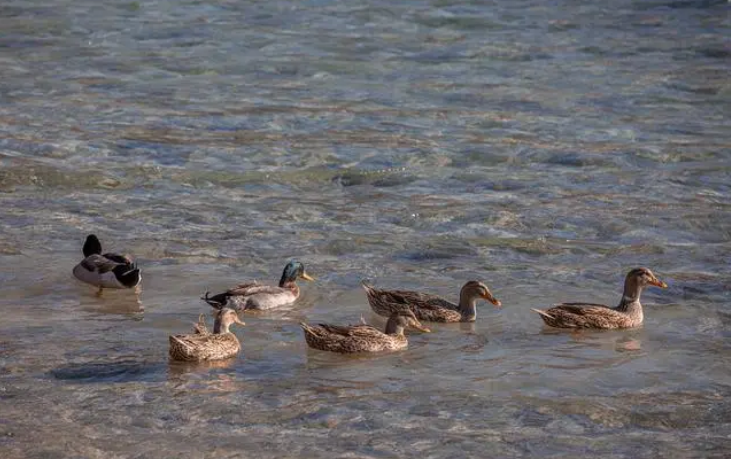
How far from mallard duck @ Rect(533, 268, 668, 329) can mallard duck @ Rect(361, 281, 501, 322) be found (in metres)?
0.56

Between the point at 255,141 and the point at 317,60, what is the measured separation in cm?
664

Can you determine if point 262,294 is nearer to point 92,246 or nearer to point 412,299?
point 412,299

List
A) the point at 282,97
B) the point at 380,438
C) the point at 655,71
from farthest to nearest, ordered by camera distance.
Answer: the point at 655,71
the point at 282,97
the point at 380,438

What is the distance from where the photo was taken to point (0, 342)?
1135 centimetres

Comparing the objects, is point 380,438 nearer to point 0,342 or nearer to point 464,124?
point 0,342

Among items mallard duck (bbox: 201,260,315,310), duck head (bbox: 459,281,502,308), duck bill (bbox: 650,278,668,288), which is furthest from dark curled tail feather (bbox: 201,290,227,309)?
duck bill (bbox: 650,278,668,288)

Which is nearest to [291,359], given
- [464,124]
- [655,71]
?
[464,124]

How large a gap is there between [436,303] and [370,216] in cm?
374

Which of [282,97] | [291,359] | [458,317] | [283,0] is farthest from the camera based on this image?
[283,0]

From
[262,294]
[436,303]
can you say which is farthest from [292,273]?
[436,303]

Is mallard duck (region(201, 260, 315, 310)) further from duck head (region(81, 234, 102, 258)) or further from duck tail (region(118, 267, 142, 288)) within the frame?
duck head (region(81, 234, 102, 258))

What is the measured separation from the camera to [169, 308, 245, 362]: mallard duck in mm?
10844

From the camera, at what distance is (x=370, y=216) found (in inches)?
640

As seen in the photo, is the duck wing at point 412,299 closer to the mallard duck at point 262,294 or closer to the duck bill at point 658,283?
the mallard duck at point 262,294
